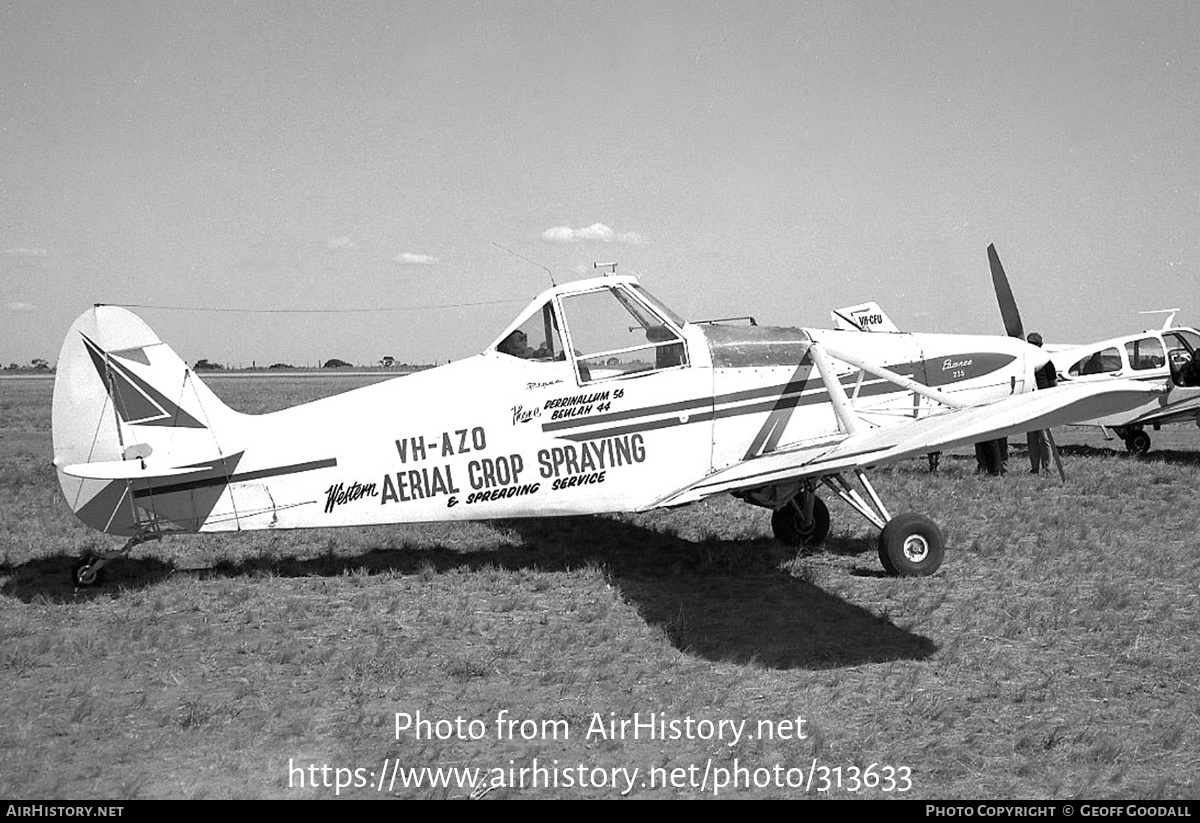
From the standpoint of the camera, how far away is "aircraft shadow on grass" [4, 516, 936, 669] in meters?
6.69

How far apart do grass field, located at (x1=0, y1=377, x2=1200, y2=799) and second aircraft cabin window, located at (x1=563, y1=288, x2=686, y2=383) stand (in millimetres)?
1905

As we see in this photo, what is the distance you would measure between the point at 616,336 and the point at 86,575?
488 centimetres

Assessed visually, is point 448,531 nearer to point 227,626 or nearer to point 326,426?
point 326,426

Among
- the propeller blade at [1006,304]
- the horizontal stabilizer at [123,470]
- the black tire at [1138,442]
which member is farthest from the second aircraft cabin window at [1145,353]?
the horizontal stabilizer at [123,470]

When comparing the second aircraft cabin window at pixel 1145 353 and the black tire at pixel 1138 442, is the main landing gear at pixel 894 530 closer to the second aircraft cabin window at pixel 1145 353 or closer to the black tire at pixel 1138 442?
the second aircraft cabin window at pixel 1145 353

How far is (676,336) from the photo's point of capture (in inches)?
343

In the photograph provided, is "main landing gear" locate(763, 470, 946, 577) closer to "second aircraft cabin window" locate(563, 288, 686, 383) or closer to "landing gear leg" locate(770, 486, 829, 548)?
"landing gear leg" locate(770, 486, 829, 548)

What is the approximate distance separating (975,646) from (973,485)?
24.8 feet

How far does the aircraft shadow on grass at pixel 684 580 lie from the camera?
6690 millimetres

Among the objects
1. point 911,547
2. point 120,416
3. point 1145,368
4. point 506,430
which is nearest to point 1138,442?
point 1145,368

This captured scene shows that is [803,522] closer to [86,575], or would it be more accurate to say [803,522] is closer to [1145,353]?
[86,575]

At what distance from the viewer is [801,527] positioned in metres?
10.0

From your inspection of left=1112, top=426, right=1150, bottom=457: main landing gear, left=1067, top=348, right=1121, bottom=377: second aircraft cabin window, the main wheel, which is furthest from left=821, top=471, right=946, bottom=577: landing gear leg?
left=1112, top=426, right=1150, bottom=457: main landing gear
